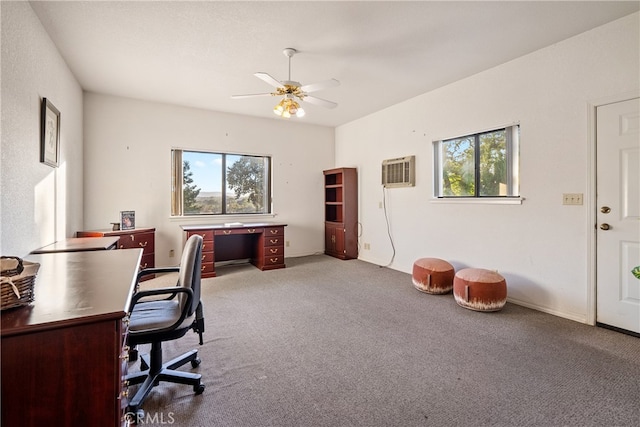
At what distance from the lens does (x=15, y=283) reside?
1.02 m

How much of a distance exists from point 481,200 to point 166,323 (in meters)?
3.62

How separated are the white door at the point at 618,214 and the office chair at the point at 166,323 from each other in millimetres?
3480

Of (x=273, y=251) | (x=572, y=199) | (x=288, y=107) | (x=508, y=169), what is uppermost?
(x=288, y=107)

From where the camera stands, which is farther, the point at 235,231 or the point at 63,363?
the point at 235,231

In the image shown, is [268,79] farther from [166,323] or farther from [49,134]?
[166,323]

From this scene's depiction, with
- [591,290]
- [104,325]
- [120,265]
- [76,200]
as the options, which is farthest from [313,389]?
[76,200]

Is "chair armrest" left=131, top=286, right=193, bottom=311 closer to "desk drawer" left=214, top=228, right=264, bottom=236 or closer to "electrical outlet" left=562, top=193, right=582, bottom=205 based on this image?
"desk drawer" left=214, top=228, right=264, bottom=236

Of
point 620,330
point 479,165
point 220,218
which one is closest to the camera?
point 620,330

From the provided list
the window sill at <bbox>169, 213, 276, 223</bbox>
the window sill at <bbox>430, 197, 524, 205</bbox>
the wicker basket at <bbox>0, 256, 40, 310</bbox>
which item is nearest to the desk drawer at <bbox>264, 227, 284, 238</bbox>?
the window sill at <bbox>169, 213, 276, 223</bbox>

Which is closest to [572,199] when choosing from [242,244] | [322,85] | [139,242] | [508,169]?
[508,169]

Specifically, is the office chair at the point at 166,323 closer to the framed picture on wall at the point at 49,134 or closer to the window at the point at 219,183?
the framed picture on wall at the point at 49,134

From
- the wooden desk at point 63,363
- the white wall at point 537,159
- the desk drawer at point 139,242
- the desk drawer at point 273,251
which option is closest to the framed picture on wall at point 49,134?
the desk drawer at point 139,242

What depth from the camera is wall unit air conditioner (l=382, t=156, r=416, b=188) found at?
4578 millimetres

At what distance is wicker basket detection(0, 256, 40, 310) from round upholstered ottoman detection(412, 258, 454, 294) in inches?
140
